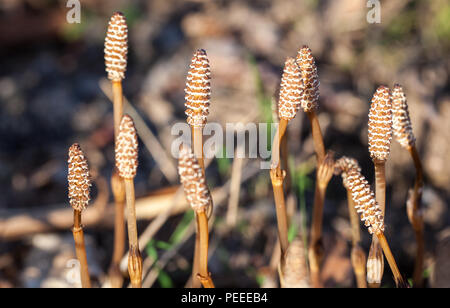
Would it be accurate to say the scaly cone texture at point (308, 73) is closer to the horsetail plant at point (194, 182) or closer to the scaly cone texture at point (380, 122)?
the scaly cone texture at point (380, 122)

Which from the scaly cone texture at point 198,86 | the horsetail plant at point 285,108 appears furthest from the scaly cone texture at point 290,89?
the scaly cone texture at point 198,86

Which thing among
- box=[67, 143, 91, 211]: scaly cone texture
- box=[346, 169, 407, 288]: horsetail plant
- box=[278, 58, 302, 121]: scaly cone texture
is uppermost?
box=[278, 58, 302, 121]: scaly cone texture

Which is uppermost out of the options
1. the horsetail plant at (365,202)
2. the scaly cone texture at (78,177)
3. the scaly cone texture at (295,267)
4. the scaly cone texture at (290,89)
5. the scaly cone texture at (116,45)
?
the scaly cone texture at (116,45)

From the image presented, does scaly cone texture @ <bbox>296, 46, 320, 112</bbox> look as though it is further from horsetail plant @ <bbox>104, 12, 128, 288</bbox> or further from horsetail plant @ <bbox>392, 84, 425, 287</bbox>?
horsetail plant @ <bbox>104, 12, 128, 288</bbox>

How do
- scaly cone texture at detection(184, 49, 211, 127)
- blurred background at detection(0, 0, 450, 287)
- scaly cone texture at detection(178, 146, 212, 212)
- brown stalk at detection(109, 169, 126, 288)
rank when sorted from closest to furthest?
scaly cone texture at detection(178, 146, 212, 212), scaly cone texture at detection(184, 49, 211, 127), brown stalk at detection(109, 169, 126, 288), blurred background at detection(0, 0, 450, 287)

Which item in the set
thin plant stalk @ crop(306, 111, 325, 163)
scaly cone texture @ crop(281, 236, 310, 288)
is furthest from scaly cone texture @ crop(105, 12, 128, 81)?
scaly cone texture @ crop(281, 236, 310, 288)

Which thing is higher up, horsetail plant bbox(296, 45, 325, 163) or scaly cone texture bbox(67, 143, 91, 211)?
horsetail plant bbox(296, 45, 325, 163)

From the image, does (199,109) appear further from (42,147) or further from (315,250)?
(42,147)
